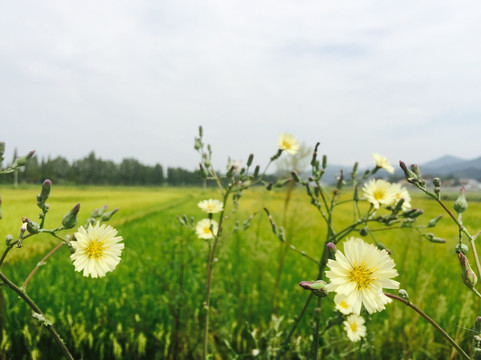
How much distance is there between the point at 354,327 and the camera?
2197mm

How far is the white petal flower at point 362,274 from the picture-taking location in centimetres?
85

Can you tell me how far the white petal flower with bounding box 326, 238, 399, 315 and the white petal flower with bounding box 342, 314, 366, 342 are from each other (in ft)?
4.50

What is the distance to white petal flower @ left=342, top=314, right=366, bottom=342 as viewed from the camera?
209cm

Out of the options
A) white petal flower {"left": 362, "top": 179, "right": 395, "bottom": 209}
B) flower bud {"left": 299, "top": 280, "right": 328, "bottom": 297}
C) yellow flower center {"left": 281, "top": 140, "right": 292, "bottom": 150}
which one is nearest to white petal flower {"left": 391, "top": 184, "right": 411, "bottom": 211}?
white petal flower {"left": 362, "top": 179, "right": 395, "bottom": 209}

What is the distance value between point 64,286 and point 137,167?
5654 cm

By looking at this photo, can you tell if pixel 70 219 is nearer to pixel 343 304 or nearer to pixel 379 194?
pixel 379 194

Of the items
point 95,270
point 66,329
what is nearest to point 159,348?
point 66,329

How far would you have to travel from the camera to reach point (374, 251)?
87 cm

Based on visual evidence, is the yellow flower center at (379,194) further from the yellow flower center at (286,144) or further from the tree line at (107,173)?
the tree line at (107,173)

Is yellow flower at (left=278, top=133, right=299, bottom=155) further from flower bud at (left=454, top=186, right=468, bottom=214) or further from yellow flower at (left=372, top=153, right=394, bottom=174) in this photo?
flower bud at (left=454, top=186, right=468, bottom=214)

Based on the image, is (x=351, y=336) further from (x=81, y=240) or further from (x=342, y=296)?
(x=81, y=240)

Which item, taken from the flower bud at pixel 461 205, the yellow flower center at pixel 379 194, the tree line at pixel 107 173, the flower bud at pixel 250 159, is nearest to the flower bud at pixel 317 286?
the flower bud at pixel 461 205

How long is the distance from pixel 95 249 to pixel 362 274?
91 centimetres

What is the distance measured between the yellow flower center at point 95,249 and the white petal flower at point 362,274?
793mm
